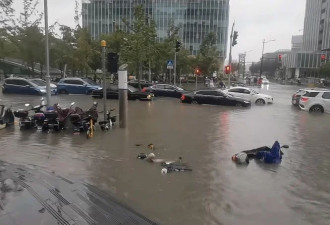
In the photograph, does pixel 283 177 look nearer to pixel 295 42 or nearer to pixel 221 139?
pixel 221 139

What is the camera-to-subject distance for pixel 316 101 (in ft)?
74.4

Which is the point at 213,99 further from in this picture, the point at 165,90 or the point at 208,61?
the point at 208,61

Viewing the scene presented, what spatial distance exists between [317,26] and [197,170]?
120369mm

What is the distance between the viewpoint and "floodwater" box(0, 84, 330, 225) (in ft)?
19.7

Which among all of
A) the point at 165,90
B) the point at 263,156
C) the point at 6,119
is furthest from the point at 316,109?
the point at 6,119

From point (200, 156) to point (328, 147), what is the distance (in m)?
4.71

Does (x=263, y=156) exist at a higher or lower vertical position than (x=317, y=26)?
lower

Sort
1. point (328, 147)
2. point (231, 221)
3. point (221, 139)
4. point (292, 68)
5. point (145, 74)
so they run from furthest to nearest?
point (292, 68) → point (145, 74) → point (221, 139) → point (328, 147) → point (231, 221)

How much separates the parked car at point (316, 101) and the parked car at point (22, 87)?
20200 millimetres

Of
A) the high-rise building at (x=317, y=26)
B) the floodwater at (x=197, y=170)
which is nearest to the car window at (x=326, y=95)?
the floodwater at (x=197, y=170)

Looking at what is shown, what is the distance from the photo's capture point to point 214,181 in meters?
7.53

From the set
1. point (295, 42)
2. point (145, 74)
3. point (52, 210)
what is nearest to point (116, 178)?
point (52, 210)

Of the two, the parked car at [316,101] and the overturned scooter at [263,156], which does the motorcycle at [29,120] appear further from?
the parked car at [316,101]

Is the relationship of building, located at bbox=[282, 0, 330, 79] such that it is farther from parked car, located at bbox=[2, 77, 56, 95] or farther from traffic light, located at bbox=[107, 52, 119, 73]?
traffic light, located at bbox=[107, 52, 119, 73]
